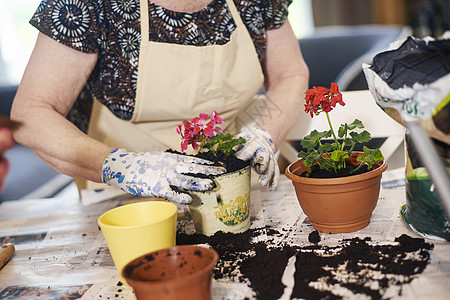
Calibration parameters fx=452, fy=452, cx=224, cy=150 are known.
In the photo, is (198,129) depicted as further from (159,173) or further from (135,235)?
(135,235)

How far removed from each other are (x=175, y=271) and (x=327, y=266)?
0.86ft

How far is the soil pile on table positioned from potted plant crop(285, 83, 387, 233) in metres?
0.06

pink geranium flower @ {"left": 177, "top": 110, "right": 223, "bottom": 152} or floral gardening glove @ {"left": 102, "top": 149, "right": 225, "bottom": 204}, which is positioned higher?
pink geranium flower @ {"left": 177, "top": 110, "right": 223, "bottom": 152}

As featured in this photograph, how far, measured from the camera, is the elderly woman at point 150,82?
3.46ft

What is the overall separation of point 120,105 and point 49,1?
324mm

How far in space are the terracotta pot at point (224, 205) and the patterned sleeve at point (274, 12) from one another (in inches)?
26.3

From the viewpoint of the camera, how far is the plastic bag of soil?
26.6 inches

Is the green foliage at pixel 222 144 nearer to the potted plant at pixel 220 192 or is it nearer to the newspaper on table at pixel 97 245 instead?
the potted plant at pixel 220 192

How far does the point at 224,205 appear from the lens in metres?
0.92

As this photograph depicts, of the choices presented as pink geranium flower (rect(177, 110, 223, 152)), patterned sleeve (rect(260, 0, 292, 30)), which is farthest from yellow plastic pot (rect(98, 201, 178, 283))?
patterned sleeve (rect(260, 0, 292, 30))

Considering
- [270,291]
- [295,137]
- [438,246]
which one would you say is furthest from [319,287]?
[295,137]

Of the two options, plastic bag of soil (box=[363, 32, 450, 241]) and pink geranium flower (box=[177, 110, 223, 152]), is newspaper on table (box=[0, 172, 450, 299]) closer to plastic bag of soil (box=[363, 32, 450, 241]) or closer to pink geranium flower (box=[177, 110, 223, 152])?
plastic bag of soil (box=[363, 32, 450, 241])

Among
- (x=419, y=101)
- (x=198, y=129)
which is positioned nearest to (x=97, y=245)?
(x=198, y=129)

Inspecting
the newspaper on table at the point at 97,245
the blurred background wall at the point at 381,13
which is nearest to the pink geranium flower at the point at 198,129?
the newspaper on table at the point at 97,245
